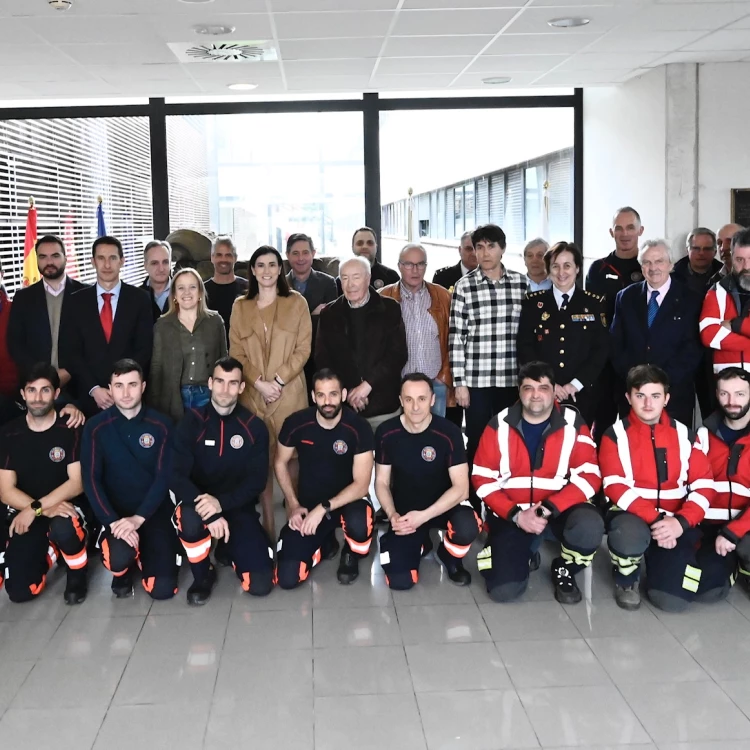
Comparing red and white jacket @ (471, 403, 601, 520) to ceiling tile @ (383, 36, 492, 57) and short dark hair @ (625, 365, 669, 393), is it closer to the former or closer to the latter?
short dark hair @ (625, 365, 669, 393)

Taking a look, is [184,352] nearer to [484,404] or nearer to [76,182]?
[484,404]

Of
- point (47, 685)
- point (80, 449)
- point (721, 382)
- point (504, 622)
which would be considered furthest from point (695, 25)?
point (47, 685)

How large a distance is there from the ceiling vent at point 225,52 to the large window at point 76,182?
210 cm

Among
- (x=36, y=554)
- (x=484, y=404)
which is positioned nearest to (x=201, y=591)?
(x=36, y=554)

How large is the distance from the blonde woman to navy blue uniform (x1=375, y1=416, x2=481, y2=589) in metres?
0.98

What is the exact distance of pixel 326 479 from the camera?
4.08m

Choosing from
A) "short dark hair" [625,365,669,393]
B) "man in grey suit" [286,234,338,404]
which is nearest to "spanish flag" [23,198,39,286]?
"man in grey suit" [286,234,338,404]

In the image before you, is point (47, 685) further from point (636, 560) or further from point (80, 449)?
point (636, 560)

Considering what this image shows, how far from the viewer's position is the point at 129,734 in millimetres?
2609

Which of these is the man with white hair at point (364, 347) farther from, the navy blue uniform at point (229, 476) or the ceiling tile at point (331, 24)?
the ceiling tile at point (331, 24)

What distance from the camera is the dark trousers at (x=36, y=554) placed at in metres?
3.70

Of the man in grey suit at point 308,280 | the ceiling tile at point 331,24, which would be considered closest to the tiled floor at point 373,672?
the man in grey suit at point 308,280

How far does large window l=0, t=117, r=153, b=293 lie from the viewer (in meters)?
7.52

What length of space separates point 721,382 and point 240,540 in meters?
2.26
